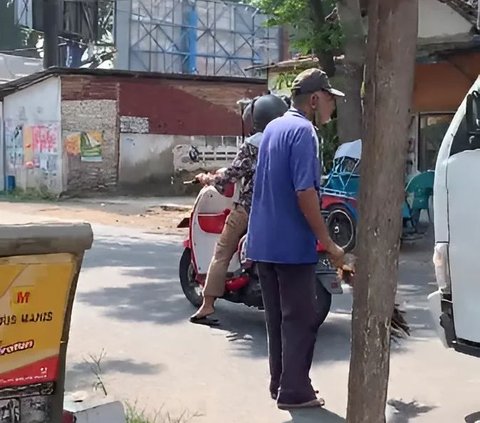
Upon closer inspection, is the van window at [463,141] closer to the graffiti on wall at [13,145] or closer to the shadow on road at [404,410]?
the shadow on road at [404,410]

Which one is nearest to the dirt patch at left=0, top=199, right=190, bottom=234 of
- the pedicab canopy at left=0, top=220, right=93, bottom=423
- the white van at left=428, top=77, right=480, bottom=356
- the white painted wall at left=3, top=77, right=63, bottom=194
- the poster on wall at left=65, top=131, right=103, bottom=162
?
the poster on wall at left=65, top=131, right=103, bottom=162

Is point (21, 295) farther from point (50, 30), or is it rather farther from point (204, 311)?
point (50, 30)

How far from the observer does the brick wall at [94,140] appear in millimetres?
25578

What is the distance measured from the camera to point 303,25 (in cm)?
1464

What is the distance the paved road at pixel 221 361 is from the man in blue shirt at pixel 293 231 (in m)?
0.38

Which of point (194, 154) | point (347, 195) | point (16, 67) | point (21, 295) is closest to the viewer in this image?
point (21, 295)

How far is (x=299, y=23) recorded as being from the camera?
1464cm

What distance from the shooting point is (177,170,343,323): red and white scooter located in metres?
6.98

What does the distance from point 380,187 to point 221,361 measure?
3.75 meters

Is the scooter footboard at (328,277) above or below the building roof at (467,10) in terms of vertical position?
below

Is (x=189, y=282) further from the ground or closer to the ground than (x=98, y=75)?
closer to the ground

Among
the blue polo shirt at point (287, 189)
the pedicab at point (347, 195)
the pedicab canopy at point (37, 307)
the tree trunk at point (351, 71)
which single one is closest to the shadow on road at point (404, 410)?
the blue polo shirt at point (287, 189)

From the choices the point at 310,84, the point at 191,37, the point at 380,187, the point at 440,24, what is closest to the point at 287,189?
the point at 310,84

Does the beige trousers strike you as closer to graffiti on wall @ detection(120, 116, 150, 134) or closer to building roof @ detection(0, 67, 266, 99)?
building roof @ detection(0, 67, 266, 99)
